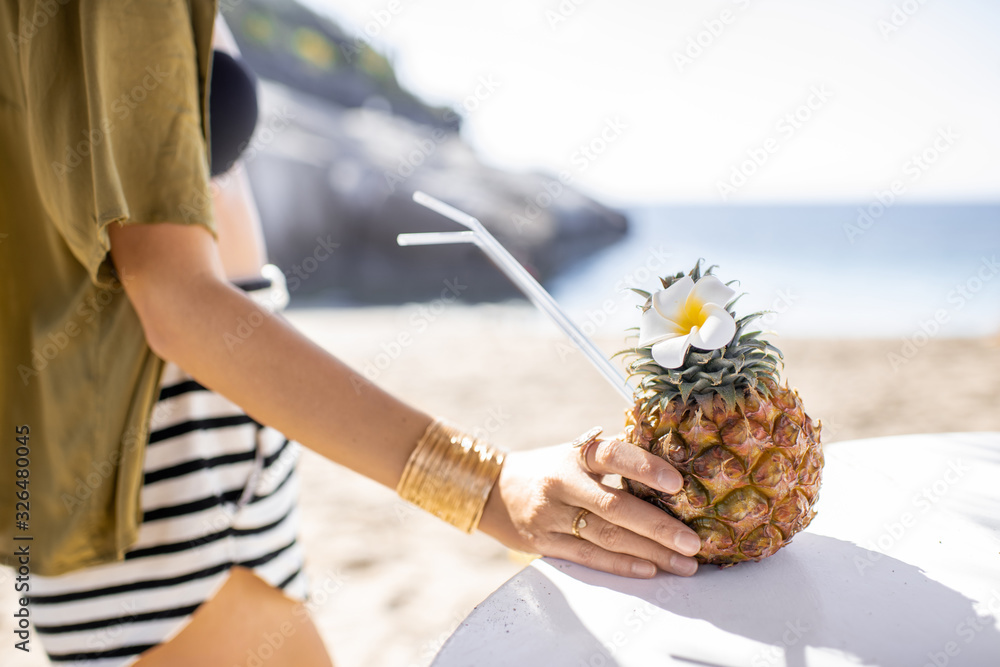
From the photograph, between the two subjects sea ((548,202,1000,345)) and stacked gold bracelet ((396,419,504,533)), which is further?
sea ((548,202,1000,345))

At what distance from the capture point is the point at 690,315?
31.9 inches

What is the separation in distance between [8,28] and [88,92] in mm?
171

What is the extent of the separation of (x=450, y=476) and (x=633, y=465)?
0.85 feet

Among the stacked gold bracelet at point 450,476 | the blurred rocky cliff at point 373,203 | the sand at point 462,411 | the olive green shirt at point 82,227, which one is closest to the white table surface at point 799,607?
the stacked gold bracelet at point 450,476

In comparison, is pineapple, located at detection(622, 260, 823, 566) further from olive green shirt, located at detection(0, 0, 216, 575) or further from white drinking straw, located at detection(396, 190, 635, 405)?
olive green shirt, located at detection(0, 0, 216, 575)

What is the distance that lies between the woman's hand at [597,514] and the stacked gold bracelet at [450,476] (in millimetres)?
33

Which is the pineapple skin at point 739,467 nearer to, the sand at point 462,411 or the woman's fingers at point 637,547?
the woman's fingers at point 637,547

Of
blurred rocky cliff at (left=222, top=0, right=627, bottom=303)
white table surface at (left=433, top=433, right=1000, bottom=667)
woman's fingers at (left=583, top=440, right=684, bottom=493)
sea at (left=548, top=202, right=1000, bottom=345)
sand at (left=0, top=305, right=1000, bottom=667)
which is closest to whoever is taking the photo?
white table surface at (left=433, top=433, right=1000, bottom=667)

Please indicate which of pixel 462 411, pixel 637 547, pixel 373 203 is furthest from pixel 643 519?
pixel 373 203

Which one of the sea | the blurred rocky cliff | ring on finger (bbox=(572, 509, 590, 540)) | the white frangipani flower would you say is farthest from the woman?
the blurred rocky cliff

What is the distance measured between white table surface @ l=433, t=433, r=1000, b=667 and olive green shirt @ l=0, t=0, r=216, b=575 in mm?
634

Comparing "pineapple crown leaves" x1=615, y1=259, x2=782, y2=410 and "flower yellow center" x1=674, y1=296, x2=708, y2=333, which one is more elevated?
"flower yellow center" x1=674, y1=296, x2=708, y2=333

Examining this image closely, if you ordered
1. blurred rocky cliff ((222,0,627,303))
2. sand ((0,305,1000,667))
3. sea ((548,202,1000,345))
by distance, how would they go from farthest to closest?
blurred rocky cliff ((222,0,627,303))
sea ((548,202,1000,345))
sand ((0,305,1000,667))

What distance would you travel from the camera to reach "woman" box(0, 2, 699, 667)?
84cm
